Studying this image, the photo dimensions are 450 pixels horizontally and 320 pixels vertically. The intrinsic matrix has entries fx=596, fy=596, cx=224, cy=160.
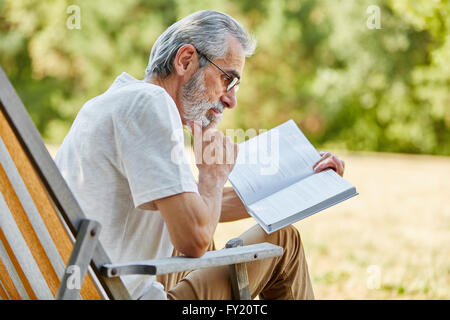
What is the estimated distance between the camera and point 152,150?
1716mm

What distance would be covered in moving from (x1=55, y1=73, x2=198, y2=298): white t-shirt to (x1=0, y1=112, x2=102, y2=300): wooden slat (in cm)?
20

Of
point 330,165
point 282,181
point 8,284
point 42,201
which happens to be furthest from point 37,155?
point 330,165

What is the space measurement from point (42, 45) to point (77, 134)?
18576 mm

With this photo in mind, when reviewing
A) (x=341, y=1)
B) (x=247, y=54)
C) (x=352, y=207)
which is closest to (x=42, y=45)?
(x=341, y=1)

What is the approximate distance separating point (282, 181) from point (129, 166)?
2.74 ft

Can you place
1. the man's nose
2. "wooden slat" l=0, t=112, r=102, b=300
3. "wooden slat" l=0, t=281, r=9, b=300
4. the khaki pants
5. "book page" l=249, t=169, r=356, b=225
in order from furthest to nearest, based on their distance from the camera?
the man's nose
"book page" l=249, t=169, r=356, b=225
the khaki pants
"wooden slat" l=0, t=281, r=9, b=300
"wooden slat" l=0, t=112, r=102, b=300

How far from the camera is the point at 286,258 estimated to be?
219cm

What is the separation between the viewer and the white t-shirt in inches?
67.4

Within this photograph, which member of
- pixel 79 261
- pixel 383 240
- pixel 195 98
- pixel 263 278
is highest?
pixel 195 98

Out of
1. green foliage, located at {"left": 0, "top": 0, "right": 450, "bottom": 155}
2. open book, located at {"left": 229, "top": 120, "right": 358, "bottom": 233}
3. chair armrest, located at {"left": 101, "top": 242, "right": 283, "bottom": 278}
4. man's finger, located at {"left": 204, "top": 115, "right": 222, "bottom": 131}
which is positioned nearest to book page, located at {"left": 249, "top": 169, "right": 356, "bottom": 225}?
open book, located at {"left": 229, "top": 120, "right": 358, "bottom": 233}

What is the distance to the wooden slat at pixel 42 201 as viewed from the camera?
1.60 m

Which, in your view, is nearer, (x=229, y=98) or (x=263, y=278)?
(x=263, y=278)

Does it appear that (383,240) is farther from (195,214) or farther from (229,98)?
(195,214)

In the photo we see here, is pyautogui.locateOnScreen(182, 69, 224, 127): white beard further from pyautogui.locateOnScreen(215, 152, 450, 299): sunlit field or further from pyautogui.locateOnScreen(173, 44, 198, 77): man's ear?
pyautogui.locateOnScreen(215, 152, 450, 299): sunlit field
